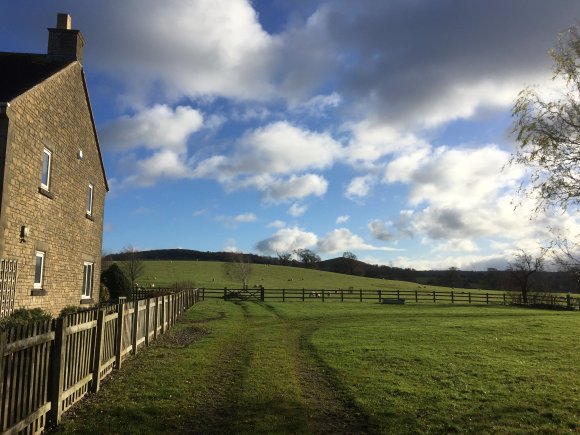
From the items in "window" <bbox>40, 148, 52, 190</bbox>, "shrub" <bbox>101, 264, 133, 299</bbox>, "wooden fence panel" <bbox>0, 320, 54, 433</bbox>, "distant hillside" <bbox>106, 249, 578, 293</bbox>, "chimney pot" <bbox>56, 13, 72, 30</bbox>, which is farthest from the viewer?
"distant hillside" <bbox>106, 249, 578, 293</bbox>

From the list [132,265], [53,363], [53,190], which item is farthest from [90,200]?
[132,265]

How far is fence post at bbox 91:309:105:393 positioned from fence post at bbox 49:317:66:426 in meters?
1.76

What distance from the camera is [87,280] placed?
65.4 feet

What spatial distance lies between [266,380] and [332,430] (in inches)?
122

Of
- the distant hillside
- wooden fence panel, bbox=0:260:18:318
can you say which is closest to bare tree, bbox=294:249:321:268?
the distant hillside

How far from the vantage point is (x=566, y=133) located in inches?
341

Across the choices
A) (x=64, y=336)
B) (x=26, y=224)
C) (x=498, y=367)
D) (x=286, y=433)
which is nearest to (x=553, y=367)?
(x=498, y=367)

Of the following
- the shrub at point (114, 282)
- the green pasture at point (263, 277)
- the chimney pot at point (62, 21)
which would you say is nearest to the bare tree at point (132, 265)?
the green pasture at point (263, 277)

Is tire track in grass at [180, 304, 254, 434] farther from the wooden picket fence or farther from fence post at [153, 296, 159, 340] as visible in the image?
fence post at [153, 296, 159, 340]

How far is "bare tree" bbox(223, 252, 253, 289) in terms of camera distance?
2763 inches

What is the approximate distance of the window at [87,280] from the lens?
19.4 metres

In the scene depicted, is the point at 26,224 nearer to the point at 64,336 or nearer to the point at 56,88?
the point at 56,88

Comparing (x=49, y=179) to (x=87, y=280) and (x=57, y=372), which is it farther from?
(x=57, y=372)

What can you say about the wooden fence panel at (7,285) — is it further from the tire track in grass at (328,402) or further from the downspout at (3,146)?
the tire track in grass at (328,402)
